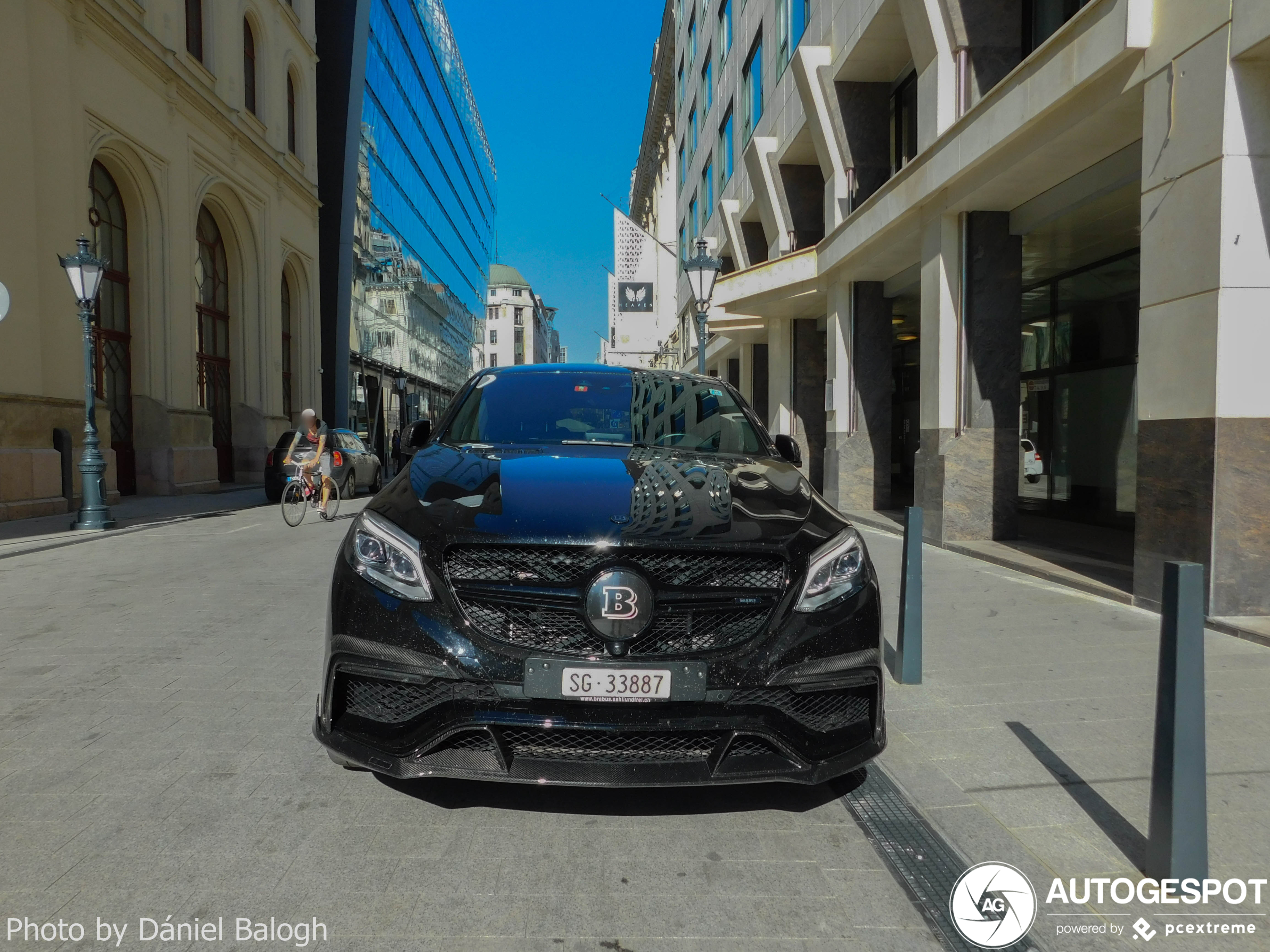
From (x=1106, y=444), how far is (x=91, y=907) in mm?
12176

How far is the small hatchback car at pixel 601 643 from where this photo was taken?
2564 mm

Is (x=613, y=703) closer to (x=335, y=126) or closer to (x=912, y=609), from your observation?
(x=912, y=609)

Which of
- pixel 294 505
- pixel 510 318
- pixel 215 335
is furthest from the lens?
pixel 510 318

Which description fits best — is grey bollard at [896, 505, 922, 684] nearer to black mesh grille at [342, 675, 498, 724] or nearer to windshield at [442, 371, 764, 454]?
windshield at [442, 371, 764, 454]

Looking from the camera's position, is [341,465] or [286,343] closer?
[341,465]

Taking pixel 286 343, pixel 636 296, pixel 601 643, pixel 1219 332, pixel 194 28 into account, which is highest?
pixel 194 28

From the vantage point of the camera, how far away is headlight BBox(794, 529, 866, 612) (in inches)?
110

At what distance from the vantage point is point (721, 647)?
8.70ft

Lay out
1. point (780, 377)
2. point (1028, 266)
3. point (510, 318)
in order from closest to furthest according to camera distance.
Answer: point (1028, 266) → point (780, 377) → point (510, 318)

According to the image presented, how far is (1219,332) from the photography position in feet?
19.0

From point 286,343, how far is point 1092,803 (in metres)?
29.0

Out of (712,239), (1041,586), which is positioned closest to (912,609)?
(1041,586)

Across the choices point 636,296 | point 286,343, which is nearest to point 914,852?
point 286,343

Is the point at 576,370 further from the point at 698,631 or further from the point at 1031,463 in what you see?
the point at 1031,463
